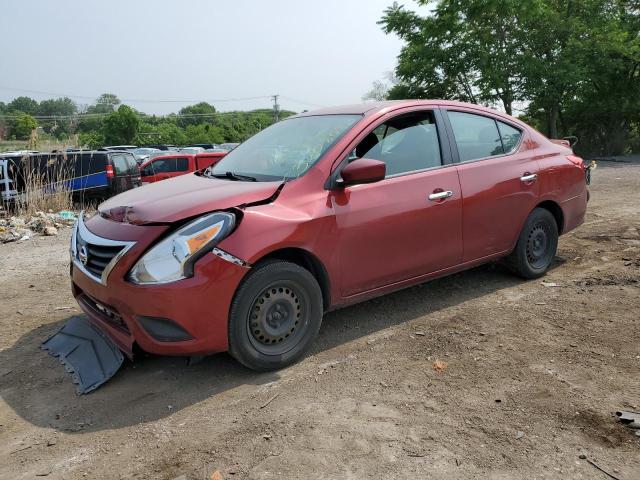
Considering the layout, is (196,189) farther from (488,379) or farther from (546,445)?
(546,445)

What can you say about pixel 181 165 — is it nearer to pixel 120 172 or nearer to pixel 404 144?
pixel 120 172

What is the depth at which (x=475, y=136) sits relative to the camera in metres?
4.66

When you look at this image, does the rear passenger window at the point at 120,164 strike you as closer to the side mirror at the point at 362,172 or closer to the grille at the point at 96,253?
the grille at the point at 96,253

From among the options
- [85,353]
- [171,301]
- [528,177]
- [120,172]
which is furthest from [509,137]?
[120,172]

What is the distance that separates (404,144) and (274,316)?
1763mm

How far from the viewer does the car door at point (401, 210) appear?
12.2 feet

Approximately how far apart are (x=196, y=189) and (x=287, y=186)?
64cm

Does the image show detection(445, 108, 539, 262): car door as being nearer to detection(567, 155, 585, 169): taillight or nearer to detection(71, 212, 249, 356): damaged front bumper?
detection(567, 155, 585, 169): taillight

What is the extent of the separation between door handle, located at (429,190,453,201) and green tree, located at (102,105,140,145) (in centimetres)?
5966

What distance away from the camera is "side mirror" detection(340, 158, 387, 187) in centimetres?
356

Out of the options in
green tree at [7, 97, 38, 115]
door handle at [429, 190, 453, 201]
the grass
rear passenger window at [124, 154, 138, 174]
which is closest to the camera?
door handle at [429, 190, 453, 201]

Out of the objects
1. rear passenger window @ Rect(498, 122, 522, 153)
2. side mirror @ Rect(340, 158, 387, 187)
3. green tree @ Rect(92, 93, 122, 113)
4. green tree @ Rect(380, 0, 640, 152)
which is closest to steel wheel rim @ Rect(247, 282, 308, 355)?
side mirror @ Rect(340, 158, 387, 187)

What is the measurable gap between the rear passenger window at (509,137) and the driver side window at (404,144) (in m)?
0.88

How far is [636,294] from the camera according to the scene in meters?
4.59
